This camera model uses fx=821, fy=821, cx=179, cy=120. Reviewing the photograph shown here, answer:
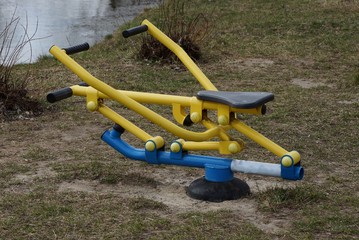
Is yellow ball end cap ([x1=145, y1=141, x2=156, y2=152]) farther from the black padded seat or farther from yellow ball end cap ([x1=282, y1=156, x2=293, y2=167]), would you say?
yellow ball end cap ([x1=282, y1=156, x2=293, y2=167])

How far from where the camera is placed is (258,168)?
4449mm

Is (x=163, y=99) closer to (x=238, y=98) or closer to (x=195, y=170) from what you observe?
(x=238, y=98)

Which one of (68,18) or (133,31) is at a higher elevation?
(133,31)

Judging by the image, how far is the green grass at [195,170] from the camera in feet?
14.0

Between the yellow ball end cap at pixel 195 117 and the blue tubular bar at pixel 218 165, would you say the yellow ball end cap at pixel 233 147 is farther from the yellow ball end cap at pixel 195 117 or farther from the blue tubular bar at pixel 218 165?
the yellow ball end cap at pixel 195 117

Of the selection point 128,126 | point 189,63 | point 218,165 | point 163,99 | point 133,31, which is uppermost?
point 133,31

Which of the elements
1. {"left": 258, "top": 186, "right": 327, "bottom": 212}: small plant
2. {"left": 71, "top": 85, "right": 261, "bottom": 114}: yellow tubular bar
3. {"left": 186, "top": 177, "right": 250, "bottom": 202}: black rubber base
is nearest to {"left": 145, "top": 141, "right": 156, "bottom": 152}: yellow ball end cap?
{"left": 71, "top": 85, "right": 261, "bottom": 114}: yellow tubular bar

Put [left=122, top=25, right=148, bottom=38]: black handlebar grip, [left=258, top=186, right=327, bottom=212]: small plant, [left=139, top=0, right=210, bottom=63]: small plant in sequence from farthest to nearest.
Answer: [left=139, top=0, right=210, bottom=63]: small plant, [left=122, top=25, right=148, bottom=38]: black handlebar grip, [left=258, top=186, right=327, bottom=212]: small plant

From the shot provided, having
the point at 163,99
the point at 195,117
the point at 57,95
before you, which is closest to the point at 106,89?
the point at 57,95

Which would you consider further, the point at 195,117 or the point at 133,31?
the point at 133,31

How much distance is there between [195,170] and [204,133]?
2.53 feet

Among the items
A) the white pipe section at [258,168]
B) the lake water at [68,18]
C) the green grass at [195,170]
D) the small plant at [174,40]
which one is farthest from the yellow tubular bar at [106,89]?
the lake water at [68,18]

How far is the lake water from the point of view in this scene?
11680 millimetres

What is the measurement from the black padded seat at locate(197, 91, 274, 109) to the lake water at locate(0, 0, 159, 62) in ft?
19.3
